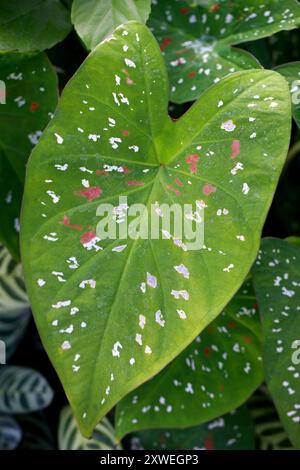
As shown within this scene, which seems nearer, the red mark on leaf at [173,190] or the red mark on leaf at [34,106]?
the red mark on leaf at [173,190]

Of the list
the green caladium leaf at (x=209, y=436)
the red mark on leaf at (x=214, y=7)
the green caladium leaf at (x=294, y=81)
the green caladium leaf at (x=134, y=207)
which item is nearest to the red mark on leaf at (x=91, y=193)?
the green caladium leaf at (x=134, y=207)

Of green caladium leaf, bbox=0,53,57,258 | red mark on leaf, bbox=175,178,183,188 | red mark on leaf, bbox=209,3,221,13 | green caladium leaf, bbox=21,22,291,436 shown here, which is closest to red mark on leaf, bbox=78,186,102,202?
green caladium leaf, bbox=21,22,291,436

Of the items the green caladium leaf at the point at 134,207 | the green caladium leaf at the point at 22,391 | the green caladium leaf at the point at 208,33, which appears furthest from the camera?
the green caladium leaf at the point at 22,391

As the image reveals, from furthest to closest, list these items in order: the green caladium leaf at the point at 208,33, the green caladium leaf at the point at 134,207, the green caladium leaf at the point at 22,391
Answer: the green caladium leaf at the point at 22,391 → the green caladium leaf at the point at 208,33 → the green caladium leaf at the point at 134,207

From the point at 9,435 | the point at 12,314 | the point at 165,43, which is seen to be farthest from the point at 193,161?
the point at 9,435

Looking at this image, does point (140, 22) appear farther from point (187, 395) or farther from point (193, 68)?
point (187, 395)

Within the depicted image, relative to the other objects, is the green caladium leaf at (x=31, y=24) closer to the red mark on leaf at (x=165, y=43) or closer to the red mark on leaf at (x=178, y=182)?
the red mark on leaf at (x=165, y=43)
